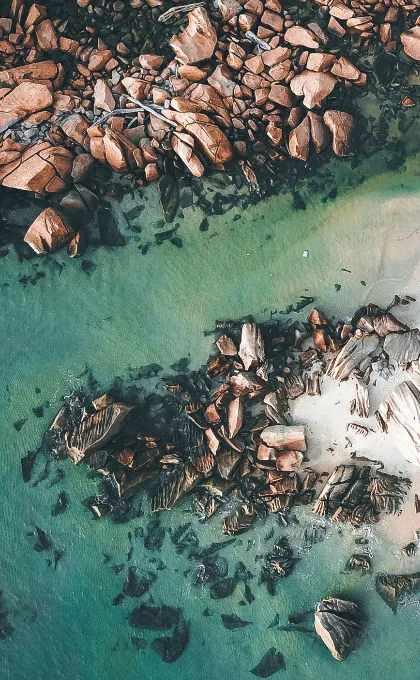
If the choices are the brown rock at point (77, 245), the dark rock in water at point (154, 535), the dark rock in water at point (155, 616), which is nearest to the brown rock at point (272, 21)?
the brown rock at point (77, 245)

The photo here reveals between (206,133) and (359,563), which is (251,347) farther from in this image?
(359,563)

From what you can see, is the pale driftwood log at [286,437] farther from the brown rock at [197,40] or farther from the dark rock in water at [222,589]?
the brown rock at [197,40]

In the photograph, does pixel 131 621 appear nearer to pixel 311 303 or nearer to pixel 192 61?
pixel 311 303

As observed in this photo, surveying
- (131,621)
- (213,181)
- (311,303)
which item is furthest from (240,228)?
(131,621)

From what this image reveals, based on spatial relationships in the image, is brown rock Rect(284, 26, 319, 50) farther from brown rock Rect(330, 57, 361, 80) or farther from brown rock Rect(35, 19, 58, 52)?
brown rock Rect(35, 19, 58, 52)

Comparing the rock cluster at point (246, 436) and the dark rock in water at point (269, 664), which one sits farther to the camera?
the dark rock in water at point (269, 664)

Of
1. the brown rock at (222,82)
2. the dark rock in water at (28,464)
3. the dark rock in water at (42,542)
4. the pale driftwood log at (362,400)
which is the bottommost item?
the dark rock in water at (42,542)
